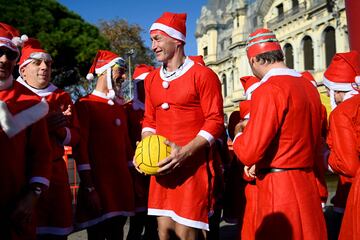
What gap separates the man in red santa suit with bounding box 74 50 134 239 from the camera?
14.4ft

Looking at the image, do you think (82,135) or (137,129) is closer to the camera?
(82,135)

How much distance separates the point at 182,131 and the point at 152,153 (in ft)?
Answer: 1.24

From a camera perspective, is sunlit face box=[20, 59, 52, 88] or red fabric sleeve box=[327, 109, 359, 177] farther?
sunlit face box=[20, 59, 52, 88]

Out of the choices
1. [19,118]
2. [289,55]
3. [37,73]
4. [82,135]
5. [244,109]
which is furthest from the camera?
[289,55]

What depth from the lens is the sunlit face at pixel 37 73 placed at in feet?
13.7

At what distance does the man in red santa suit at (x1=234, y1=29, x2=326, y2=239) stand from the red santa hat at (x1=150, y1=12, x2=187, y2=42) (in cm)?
97

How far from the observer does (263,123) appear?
3184 millimetres

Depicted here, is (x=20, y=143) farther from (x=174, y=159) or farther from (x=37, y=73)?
(x=37, y=73)

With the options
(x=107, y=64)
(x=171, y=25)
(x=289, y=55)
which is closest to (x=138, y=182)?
(x=107, y=64)

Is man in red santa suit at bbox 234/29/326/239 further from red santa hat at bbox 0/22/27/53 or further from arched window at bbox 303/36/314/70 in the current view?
arched window at bbox 303/36/314/70

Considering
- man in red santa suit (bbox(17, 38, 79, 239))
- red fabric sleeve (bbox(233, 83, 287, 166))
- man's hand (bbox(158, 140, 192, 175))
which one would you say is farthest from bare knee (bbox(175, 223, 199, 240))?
man in red santa suit (bbox(17, 38, 79, 239))

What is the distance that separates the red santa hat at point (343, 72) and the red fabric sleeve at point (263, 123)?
4.49ft

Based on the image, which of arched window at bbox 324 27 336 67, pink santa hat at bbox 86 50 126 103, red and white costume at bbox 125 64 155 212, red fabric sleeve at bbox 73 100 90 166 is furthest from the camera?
arched window at bbox 324 27 336 67

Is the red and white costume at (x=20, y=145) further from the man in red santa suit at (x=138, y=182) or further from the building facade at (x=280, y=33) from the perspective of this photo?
the building facade at (x=280, y=33)
